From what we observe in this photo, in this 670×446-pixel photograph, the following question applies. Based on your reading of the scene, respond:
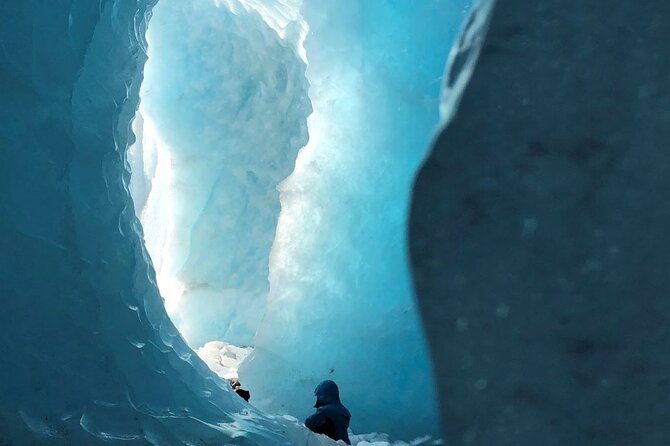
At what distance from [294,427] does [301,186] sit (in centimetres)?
246

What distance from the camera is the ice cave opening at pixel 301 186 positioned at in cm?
459

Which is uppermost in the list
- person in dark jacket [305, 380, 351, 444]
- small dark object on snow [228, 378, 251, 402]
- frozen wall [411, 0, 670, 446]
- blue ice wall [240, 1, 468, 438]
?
blue ice wall [240, 1, 468, 438]

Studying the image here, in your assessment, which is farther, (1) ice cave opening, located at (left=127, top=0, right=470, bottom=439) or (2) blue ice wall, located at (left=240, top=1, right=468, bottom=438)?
(1) ice cave opening, located at (left=127, top=0, right=470, bottom=439)

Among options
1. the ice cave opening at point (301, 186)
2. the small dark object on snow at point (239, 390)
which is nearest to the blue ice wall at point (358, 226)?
the ice cave opening at point (301, 186)

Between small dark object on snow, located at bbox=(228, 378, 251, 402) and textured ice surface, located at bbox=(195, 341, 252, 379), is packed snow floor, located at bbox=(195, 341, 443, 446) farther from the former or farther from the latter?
small dark object on snow, located at bbox=(228, 378, 251, 402)

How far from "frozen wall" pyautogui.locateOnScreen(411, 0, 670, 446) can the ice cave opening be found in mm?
2904

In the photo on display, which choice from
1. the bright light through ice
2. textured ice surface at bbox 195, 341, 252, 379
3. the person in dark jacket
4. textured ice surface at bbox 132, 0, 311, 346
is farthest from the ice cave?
textured ice surface at bbox 195, 341, 252, 379

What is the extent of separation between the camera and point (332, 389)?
387 centimetres

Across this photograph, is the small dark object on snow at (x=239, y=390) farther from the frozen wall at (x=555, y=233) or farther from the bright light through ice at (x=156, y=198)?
the frozen wall at (x=555, y=233)

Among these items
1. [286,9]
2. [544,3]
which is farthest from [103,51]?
[286,9]

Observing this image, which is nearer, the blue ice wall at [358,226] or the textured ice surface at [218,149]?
the blue ice wall at [358,226]

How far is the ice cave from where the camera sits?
3.01 feet

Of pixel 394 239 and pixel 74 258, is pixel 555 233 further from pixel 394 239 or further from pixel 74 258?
pixel 394 239

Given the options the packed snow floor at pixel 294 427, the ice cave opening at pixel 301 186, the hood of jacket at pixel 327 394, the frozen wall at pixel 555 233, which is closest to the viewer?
the frozen wall at pixel 555 233
